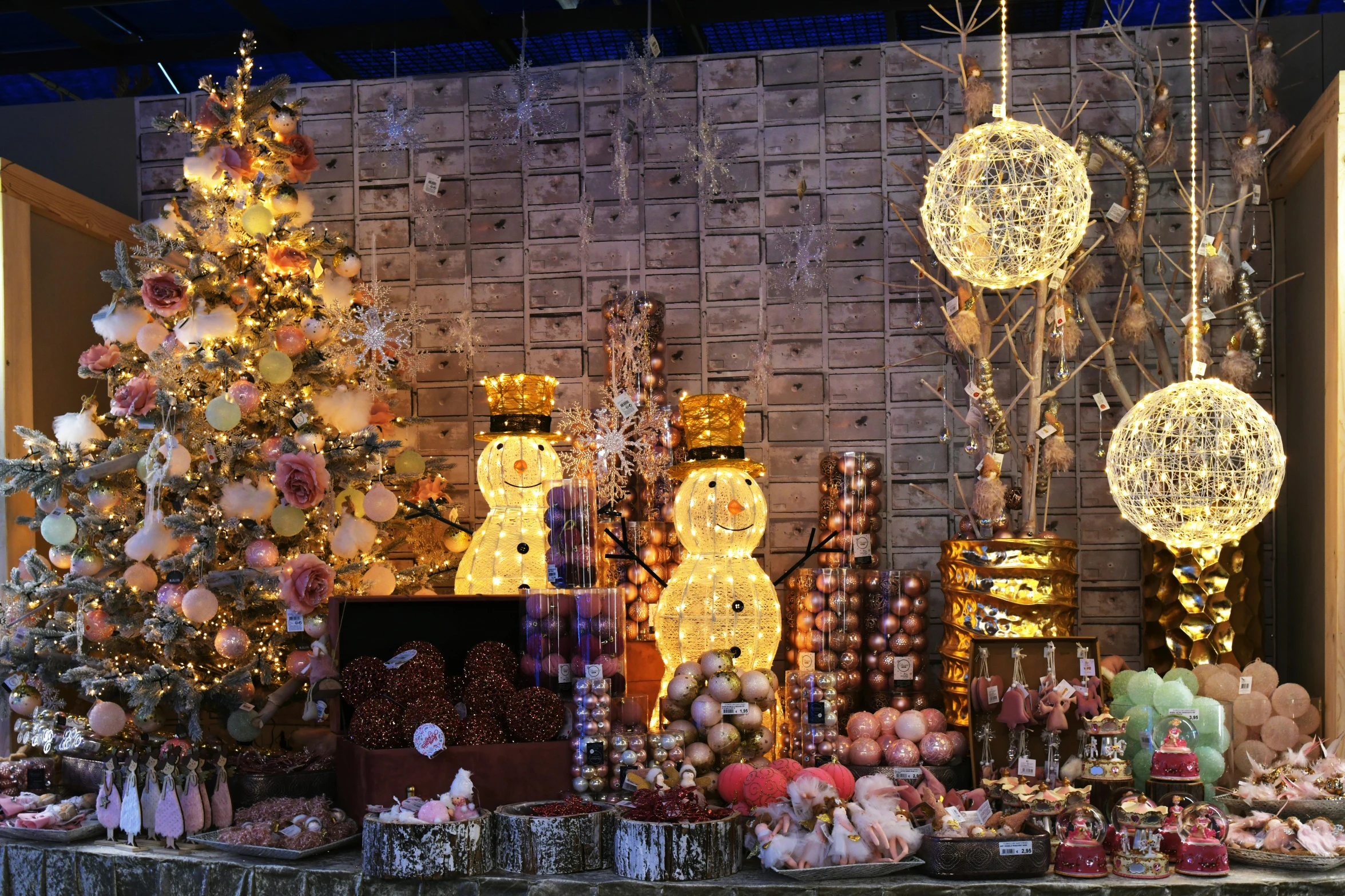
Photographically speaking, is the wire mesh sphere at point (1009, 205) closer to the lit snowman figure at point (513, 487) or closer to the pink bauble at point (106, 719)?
the lit snowman figure at point (513, 487)

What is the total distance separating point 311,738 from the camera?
13.9ft

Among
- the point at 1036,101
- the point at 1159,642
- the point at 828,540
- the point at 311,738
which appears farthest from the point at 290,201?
the point at 1159,642

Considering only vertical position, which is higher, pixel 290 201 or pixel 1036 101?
pixel 1036 101

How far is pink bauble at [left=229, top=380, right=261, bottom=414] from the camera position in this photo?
430cm

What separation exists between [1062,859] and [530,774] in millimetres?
1428

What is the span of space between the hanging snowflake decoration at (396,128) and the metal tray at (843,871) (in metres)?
3.97

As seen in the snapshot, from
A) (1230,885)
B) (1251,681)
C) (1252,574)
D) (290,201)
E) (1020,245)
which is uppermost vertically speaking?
(290,201)

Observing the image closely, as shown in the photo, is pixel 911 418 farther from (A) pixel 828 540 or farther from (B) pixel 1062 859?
(B) pixel 1062 859

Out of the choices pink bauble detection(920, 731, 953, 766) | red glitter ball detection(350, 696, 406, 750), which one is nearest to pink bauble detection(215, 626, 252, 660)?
red glitter ball detection(350, 696, 406, 750)

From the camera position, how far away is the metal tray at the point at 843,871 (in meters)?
2.98

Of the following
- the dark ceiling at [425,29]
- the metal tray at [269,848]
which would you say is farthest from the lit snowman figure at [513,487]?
the dark ceiling at [425,29]

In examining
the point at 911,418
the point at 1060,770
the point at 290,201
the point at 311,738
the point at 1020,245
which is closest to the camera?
the point at 1060,770

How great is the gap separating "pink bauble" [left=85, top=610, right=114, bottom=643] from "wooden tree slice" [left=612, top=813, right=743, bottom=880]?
2.24 m

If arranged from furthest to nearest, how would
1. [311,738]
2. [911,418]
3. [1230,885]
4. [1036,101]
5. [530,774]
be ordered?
[911,418] < [1036,101] < [311,738] < [530,774] < [1230,885]
